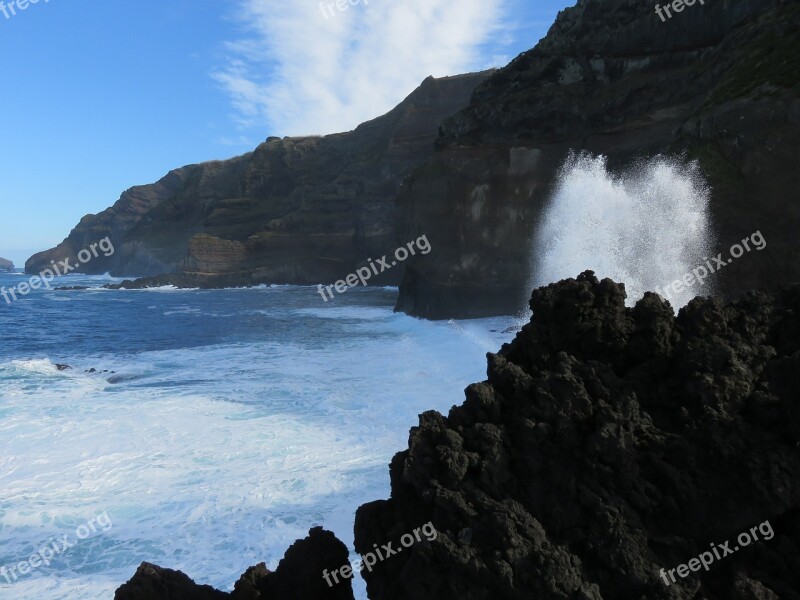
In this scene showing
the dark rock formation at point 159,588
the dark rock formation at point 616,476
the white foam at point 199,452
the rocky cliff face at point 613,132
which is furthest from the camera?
the rocky cliff face at point 613,132

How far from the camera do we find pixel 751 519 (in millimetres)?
4184

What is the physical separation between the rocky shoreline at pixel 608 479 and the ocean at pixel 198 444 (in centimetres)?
351

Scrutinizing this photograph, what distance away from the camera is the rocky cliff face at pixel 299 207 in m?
74.2

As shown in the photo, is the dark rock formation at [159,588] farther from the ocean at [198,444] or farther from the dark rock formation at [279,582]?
the ocean at [198,444]

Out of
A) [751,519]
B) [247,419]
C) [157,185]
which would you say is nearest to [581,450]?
[751,519]

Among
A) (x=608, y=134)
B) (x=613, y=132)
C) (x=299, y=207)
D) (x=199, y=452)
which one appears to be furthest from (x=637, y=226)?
(x=299, y=207)

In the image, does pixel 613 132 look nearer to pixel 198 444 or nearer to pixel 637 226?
pixel 637 226

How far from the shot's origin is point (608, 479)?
4.47 meters

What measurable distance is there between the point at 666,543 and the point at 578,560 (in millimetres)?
728

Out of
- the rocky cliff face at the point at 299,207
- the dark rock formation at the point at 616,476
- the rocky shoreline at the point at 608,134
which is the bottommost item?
the dark rock formation at the point at 616,476

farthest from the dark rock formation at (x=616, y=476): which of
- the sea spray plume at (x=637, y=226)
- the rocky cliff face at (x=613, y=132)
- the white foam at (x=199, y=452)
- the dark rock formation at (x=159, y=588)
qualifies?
the rocky cliff face at (x=613, y=132)

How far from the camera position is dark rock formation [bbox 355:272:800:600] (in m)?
4.05

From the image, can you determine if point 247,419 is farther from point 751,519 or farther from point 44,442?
point 751,519

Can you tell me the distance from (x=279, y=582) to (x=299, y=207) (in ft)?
284
